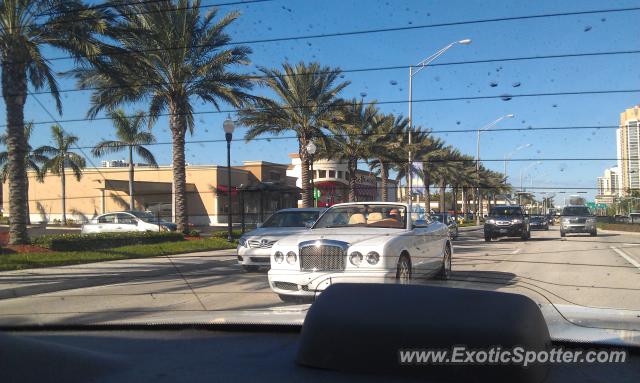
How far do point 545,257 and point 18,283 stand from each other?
10676 mm

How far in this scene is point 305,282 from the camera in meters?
7.35

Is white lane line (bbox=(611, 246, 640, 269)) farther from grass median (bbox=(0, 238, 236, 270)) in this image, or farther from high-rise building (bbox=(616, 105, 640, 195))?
grass median (bbox=(0, 238, 236, 270))

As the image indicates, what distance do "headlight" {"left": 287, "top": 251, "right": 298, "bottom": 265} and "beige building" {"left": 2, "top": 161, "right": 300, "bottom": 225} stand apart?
366cm

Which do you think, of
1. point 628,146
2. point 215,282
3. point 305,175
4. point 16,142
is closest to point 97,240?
point 16,142

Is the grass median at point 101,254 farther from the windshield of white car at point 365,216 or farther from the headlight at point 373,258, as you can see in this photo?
the headlight at point 373,258

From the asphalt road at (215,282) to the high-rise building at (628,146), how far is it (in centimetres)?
155

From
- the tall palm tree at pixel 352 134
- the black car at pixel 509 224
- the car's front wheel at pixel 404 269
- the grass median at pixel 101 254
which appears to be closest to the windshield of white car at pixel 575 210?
the black car at pixel 509 224

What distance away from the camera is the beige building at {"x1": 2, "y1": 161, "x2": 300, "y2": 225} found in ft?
57.8

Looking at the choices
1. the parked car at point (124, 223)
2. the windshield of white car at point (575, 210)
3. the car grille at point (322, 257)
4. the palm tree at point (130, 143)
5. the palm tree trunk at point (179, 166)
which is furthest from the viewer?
the palm tree at point (130, 143)

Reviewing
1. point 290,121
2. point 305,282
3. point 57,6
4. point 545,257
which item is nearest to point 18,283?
point 305,282

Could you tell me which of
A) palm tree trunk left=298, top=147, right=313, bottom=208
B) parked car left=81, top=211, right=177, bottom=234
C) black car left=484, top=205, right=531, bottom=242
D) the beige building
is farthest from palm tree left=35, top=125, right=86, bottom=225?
black car left=484, top=205, right=531, bottom=242

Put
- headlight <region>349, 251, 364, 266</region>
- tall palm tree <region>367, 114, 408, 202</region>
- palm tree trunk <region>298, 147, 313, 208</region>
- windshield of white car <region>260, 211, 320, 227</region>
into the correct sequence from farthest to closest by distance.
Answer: tall palm tree <region>367, 114, 408, 202</region> < palm tree trunk <region>298, 147, 313, 208</region> < windshield of white car <region>260, 211, 320, 227</region> < headlight <region>349, 251, 364, 266</region>

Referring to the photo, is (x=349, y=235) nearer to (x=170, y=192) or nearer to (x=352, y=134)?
(x=170, y=192)

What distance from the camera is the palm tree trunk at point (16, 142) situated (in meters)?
17.0
